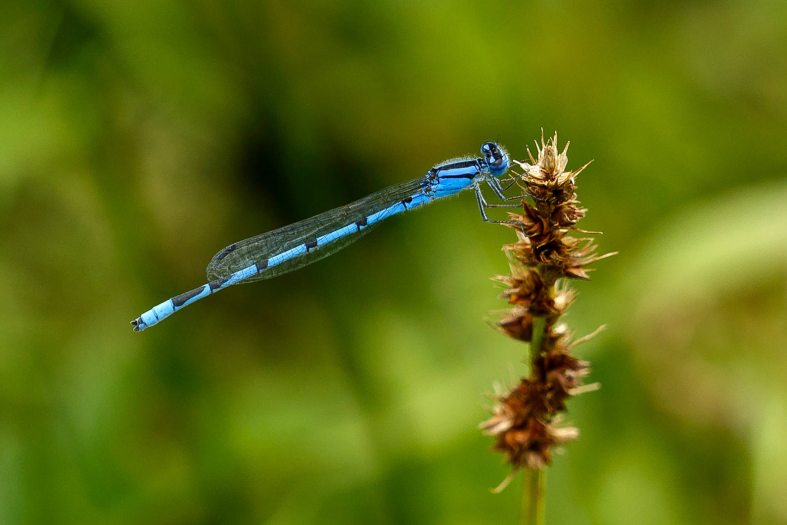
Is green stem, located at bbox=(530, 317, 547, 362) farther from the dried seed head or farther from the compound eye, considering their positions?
the compound eye

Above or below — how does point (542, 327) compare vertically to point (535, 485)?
above

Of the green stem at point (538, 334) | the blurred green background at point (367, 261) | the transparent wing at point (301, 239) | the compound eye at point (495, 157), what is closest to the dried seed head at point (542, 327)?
the green stem at point (538, 334)

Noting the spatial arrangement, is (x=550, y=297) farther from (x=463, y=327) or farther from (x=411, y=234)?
(x=411, y=234)

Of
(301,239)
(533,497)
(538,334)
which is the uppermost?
(301,239)

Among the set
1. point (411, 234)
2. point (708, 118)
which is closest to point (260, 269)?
point (411, 234)

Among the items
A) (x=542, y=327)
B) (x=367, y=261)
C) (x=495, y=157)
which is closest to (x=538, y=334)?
(x=542, y=327)

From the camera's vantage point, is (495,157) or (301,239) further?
(301,239)

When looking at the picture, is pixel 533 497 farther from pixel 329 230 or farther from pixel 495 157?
pixel 329 230
